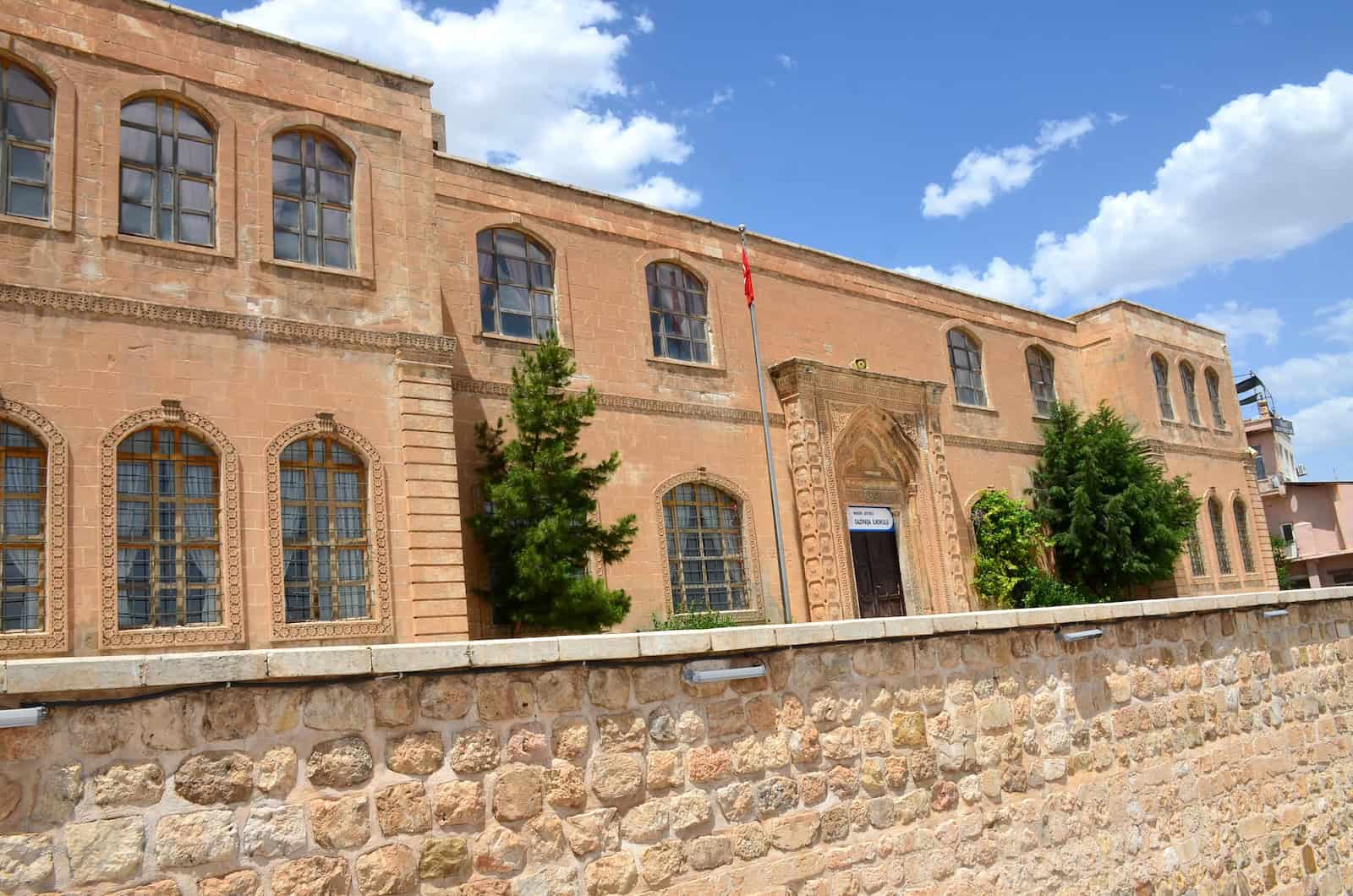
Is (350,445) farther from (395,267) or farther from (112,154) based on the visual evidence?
(112,154)

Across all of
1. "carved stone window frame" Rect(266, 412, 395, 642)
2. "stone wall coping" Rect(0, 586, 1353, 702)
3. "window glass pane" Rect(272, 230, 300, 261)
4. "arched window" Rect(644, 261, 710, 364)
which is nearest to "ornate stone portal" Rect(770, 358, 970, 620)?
"arched window" Rect(644, 261, 710, 364)

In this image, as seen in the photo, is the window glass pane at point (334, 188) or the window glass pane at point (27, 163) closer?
the window glass pane at point (27, 163)

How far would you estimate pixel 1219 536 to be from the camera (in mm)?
28062

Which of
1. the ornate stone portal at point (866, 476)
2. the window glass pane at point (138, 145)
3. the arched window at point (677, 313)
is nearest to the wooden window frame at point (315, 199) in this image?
the window glass pane at point (138, 145)

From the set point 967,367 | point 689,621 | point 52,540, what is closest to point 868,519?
point 689,621

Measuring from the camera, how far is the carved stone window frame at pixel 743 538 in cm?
1631

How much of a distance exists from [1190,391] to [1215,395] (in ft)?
5.51

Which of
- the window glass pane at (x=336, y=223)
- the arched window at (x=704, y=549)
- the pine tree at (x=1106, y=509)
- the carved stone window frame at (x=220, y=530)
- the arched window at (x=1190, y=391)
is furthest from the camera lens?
the arched window at (x=1190, y=391)

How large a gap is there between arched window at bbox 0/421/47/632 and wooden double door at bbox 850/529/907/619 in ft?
41.2

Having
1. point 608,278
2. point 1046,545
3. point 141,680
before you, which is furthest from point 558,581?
point 1046,545

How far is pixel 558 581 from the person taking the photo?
1323 cm

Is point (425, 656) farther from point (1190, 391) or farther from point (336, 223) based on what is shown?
point (1190, 391)

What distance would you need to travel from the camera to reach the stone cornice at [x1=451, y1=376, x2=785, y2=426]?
15.0 m

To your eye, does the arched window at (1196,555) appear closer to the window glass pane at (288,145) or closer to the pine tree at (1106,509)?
the pine tree at (1106,509)
